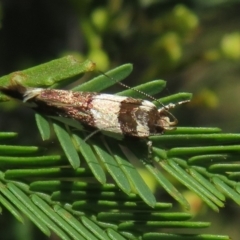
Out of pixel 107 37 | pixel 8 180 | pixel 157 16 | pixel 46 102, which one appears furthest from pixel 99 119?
pixel 157 16

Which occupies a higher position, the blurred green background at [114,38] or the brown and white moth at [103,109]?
the blurred green background at [114,38]

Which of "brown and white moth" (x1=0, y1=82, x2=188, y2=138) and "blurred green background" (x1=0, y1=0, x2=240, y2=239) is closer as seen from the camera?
"brown and white moth" (x1=0, y1=82, x2=188, y2=138)

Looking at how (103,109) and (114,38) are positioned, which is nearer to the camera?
(103,109)

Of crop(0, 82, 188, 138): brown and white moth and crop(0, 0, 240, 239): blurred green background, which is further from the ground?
crop(0, 0, 240, 239): blurred green background

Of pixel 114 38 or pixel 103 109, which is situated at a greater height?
pixel 114 38

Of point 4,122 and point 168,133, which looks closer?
point 168,133

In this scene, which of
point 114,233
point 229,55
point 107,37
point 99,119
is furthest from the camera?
point 229,55

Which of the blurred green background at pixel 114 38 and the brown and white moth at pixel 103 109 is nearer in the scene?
the brown and white moth at pixel 103 109

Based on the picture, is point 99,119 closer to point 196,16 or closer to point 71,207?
point 71,207
